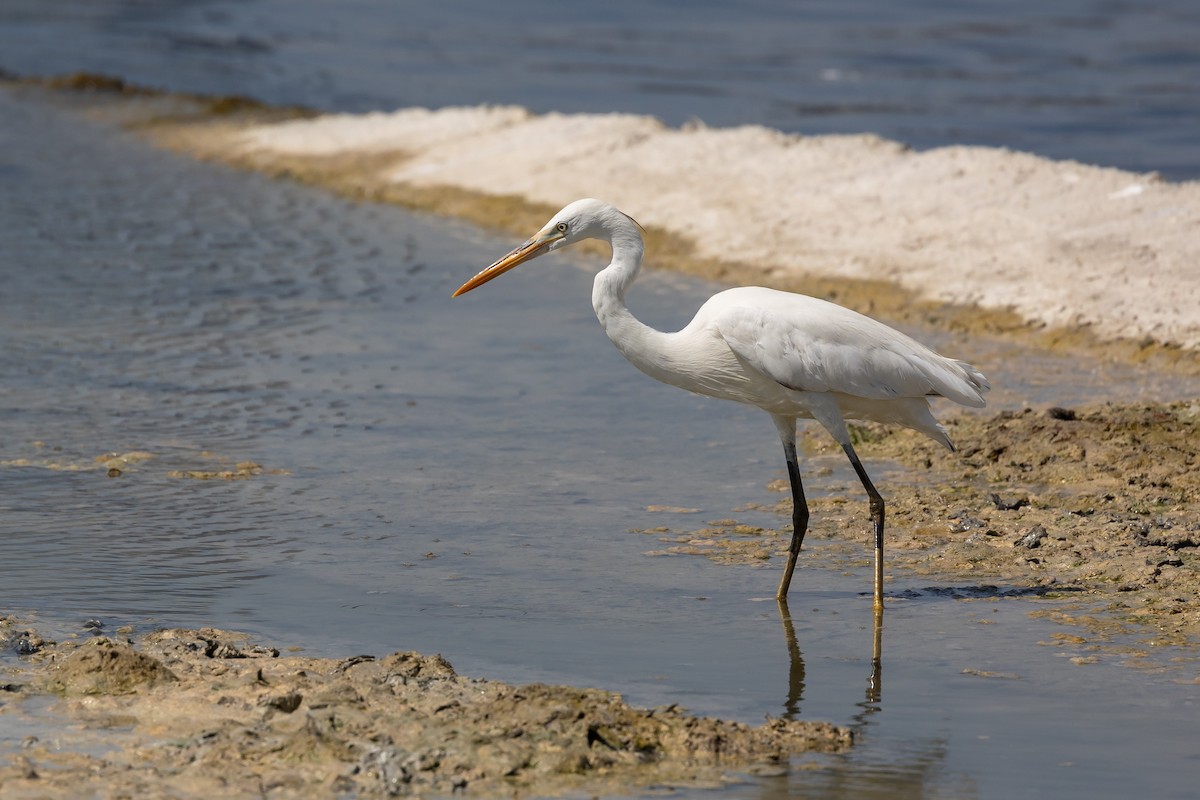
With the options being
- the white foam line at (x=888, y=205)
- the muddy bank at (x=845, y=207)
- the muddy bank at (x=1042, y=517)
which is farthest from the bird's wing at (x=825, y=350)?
the white foam line at (x=888, y=205)

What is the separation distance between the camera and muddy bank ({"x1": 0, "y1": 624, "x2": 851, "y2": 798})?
4.32 meters

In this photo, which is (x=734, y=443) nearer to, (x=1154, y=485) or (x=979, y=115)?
(x=1154, y=485)

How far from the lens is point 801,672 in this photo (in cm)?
549

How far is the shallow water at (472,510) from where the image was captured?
16.8 ft

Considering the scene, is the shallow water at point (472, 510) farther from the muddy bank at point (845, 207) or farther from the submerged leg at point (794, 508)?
the muddy bank at point (845, 207)

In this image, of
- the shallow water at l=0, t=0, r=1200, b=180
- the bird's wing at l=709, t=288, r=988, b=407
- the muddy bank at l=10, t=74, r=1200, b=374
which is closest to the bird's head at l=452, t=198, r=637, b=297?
the bird's wing at l=709, t=288, r=988, b=407

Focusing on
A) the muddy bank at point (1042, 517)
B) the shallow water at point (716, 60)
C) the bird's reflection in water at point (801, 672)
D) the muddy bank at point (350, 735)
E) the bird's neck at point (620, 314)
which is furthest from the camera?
the shallow water at point (716, 60)

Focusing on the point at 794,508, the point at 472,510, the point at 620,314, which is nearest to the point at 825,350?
the point at 794,508

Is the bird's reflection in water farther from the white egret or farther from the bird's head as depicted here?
the bird's head

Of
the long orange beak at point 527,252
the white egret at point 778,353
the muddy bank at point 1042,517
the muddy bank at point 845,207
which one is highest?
the muddy bank at point 845,207

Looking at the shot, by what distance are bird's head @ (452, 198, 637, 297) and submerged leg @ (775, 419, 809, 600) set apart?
1104 mm

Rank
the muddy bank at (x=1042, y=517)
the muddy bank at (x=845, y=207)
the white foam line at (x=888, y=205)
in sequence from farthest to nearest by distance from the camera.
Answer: the white foam line at (x=888, y=205)
the muddy bank at (x=845, y=207)
the muddy bank at (x=1042, y=517)

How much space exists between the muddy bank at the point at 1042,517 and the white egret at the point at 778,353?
553 mm

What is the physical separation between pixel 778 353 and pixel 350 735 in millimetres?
2429
